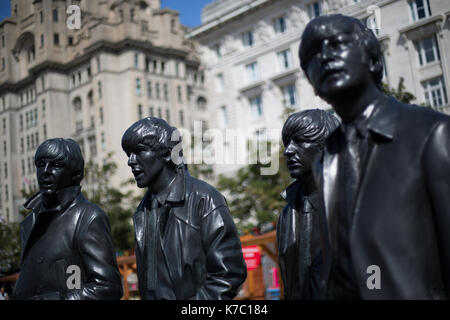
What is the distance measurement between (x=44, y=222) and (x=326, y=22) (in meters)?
3.09

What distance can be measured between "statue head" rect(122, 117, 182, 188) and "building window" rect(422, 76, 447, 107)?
15.5 metres

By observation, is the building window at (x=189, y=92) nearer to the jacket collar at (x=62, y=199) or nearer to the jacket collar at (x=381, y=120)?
the jacket collar at (x=62, y=199)

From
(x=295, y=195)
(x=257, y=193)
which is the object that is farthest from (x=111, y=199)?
(x=295, y=195)

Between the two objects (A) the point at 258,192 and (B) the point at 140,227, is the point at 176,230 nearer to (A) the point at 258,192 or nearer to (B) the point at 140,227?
(B) the point at 140,227

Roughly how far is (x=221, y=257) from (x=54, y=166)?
5.62 feet

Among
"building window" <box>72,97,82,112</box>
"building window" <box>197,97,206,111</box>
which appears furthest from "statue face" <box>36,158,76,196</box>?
"building window" <box>197,97,206,111</box>

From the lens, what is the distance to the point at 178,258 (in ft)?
13.0

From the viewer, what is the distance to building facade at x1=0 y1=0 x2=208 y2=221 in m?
17.9

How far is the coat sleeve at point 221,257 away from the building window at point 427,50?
15339 millimetres

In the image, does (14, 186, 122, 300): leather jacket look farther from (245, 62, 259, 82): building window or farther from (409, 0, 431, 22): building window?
(245, 62, 259, 82): building window

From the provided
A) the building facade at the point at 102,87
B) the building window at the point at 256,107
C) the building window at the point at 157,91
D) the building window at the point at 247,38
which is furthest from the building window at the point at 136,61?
the building window at the point at 256,107

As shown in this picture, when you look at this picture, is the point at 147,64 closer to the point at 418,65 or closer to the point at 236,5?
the point at 236,5

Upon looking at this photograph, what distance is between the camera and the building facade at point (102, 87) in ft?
58.7
